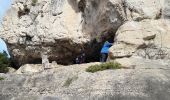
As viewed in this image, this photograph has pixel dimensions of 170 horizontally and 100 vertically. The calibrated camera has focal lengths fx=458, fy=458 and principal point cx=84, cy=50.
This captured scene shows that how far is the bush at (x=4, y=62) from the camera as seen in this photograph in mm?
33719

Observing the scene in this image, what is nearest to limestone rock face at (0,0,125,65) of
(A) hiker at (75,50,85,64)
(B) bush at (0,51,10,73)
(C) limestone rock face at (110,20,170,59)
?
(A) hiker at (75,50,85,64)

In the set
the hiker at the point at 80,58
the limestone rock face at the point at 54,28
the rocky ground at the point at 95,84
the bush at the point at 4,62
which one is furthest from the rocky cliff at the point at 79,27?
the rocky ground at the point at 95,84

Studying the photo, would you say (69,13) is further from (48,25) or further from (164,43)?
(164,43)

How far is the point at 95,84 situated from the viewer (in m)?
19.5

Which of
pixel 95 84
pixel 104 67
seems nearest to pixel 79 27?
pixel 104 67

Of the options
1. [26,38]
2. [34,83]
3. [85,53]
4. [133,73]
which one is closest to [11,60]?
[26,38]

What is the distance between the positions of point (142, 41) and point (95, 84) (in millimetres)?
6335

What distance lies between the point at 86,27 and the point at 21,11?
21.2ft

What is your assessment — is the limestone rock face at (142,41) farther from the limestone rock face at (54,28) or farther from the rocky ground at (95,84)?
the limestone rock face at (54,28)

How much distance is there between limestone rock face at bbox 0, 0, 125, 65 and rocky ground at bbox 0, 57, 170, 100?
8.62 m

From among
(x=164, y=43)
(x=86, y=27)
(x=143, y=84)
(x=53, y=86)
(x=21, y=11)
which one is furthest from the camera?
(x=21, y=11)

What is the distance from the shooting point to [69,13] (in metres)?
32.5

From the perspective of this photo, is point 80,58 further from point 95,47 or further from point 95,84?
point 95,84

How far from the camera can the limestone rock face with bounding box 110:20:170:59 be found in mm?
24609
